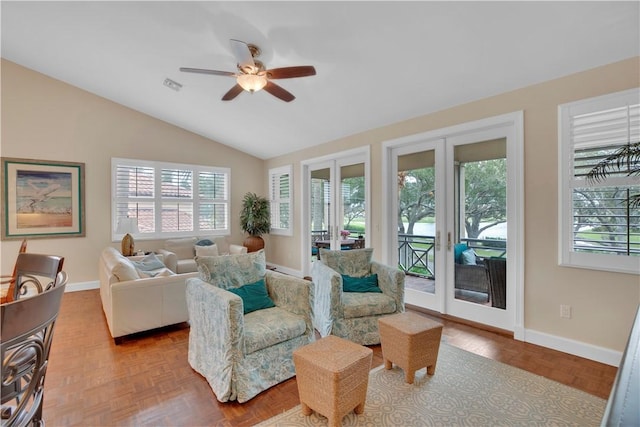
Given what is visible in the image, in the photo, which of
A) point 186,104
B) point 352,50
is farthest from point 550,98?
point 186,104

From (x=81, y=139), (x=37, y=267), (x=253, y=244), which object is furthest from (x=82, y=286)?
(x=37, y=267)

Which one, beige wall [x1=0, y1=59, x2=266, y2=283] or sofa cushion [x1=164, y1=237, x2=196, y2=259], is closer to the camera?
beige wall [x1=0, y1=59, x2=266, y2=283]

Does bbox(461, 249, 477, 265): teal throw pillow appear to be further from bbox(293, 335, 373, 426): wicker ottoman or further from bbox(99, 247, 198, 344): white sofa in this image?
bbox(99, 247, 198, 344): white sofa

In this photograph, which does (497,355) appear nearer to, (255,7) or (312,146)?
(255,7)

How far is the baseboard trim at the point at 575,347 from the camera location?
253 centimetres

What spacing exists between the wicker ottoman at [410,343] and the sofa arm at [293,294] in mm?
621

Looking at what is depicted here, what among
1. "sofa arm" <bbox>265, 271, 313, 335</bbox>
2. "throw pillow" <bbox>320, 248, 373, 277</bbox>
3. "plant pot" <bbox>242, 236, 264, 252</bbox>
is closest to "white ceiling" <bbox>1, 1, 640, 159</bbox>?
"throw pillow" <bbox>320, 248, 373, 277</bbox>

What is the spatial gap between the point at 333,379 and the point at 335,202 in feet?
12.1

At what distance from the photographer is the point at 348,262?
11.1ft

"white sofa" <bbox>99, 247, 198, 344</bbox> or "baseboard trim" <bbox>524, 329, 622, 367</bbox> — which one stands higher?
"white sofa" <bbox>99, 247, 198, 344</bbox>

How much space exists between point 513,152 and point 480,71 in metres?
0.90

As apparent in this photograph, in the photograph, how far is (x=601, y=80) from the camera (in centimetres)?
258

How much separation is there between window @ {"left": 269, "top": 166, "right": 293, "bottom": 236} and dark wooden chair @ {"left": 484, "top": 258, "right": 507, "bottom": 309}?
3803 mm

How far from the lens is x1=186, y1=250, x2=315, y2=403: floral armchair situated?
6.74 feet
